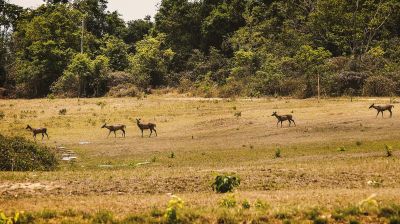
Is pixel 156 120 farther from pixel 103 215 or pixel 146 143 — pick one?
Result: pixel 103 215

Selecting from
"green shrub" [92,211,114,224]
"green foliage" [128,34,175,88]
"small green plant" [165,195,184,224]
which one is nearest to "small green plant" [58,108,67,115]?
"green foliage" [128,34,175,88]

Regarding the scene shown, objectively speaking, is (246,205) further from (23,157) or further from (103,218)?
(23,157)

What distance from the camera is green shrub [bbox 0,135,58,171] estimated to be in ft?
74.4

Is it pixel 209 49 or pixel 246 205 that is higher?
pixel 209 49

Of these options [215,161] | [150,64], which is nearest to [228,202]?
[215,161]

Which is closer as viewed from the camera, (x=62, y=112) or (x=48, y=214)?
(x=48, y=214)

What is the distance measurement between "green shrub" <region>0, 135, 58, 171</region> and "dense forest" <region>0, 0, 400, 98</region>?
3634 cm

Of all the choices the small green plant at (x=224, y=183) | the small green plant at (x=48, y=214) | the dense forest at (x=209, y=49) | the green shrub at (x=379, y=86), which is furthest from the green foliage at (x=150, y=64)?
the small green plant at (x=48, y=214)

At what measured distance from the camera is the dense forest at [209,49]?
57.4 meters

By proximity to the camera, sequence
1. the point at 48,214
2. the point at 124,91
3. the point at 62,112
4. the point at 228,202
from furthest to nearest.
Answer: the point at 124,91 → the point at 62,112 → the point at 228,202 → the point at 48,214

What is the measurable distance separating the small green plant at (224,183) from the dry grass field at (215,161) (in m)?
0.28

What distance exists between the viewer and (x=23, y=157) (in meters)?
23.5

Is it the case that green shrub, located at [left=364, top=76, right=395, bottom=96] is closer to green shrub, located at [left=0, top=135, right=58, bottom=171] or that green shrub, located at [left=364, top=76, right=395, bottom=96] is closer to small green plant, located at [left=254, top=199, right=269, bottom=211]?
green shrub, located at [left=0, top=135, right=58, bottom=171]

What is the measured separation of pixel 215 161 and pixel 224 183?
29.0 ft
